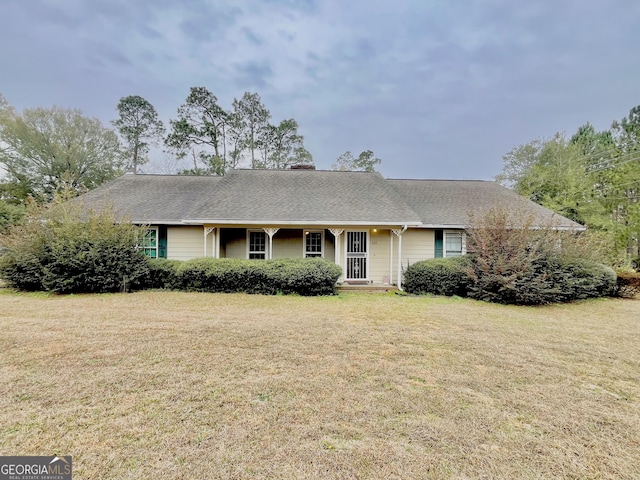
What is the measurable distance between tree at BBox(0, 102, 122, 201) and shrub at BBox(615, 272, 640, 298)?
29424 mm

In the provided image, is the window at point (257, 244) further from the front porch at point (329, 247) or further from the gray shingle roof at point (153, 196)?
the gray shingle roof at point (153, 196)

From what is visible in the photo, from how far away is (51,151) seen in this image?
70.7 feet

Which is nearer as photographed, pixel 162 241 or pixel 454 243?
pixel 162 241

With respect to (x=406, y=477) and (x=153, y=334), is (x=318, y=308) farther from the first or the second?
(x=406, y=477)

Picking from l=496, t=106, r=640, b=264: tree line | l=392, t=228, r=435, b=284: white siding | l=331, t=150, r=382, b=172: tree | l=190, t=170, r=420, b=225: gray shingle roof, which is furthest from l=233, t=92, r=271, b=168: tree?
l=496, t=106, r=640, b=264: tree line

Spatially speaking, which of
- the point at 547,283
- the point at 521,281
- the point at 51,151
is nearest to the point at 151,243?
the point at 521,281

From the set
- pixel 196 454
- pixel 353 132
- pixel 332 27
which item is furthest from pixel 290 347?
pixel 353 132

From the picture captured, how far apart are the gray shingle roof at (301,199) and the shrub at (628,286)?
8.39ft

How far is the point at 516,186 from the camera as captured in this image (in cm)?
2361

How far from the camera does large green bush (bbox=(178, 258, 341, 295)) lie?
30.7 ft

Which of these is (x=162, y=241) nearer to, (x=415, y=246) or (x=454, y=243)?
(x=415, y=246)

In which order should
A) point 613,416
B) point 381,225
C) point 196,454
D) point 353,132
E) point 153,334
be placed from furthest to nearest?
1. point 353,132
2. point 381,225
3. point 153,334
4. point 613,416
5. point 196,454

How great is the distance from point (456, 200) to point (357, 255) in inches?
229

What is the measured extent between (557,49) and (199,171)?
87.0ft
